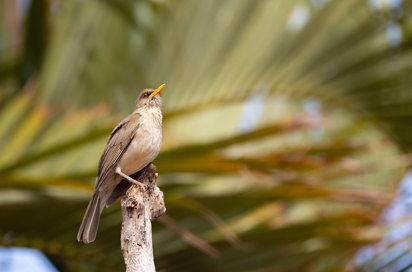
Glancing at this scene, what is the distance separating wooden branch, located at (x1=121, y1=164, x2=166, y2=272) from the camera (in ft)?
8.07

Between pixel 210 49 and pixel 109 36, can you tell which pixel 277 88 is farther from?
pixel 109 36

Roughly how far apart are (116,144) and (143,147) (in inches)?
11.6

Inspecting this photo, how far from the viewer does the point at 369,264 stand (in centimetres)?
483

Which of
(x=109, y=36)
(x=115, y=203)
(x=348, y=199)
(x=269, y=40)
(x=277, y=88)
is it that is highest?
(x=109, y=36)

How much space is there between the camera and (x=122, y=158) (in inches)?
154

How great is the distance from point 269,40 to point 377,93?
3.58 ft

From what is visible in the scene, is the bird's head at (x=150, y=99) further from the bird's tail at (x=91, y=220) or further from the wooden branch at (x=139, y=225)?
the wooden branch at (x=139, y=225)

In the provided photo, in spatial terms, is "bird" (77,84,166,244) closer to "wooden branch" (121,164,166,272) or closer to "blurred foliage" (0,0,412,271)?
"blurred foliage" (0,0,412,271)

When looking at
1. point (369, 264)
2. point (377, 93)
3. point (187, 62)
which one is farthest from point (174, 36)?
point (369, 264)

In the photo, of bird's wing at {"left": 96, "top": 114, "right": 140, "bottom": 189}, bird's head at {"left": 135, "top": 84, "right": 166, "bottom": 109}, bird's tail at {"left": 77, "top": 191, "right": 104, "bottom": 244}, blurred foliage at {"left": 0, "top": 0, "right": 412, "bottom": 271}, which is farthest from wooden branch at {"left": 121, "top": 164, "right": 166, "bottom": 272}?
bird's head at {"left": 135, "top": 84, "right": 166, "bottom": 109}

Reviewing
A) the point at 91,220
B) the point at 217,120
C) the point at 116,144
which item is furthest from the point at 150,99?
the point at 217,120

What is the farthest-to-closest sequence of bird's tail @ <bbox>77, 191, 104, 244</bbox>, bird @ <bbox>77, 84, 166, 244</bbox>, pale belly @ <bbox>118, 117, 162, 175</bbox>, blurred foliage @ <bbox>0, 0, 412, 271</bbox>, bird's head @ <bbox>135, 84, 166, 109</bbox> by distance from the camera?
bird's head @ <bbox>135, 84, 166, 109</bbox> < blurred foliage @ <bbox>0, 0, 412, 271</bbox> < pale belly @ <bbox>118, 117, 162, 175</bbox> < bird @ <bbox>77, 84, 166, 244</bbox> < bird's tail @ <bbox>77, 191, 104, 244</bbox>

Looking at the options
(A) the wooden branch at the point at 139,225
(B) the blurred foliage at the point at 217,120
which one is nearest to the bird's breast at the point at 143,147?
(B) the blurred foliage at the point at 217,120

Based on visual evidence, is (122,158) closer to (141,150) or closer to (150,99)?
(141,150)
